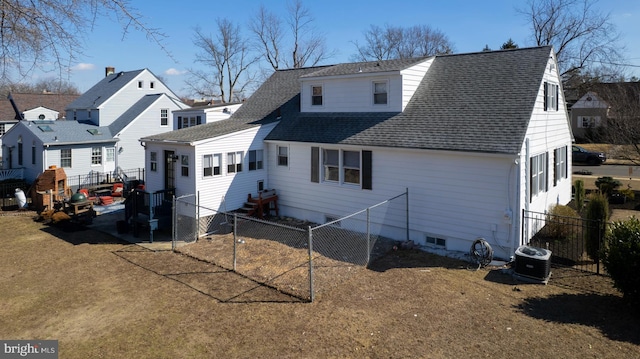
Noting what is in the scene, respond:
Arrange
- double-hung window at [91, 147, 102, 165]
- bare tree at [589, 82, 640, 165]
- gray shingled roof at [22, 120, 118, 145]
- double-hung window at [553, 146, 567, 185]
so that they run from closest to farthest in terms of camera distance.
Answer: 1. double-hung window at [553, 146, 567, 185]
2. bare tree at [589, 82, 640, 165]
3. gray shingled roof at [22, 120, 118, 145]
4. double-hung window at [91, 147, 102, 165]

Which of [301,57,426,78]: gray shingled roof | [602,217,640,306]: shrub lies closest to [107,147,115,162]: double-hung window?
[301,57,426,78]: gray shingled roof

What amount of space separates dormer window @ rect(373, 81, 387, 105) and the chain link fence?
13.3 feet

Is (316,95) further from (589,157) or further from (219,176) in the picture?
(589,157)

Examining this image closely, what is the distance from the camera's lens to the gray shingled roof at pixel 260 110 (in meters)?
16.6

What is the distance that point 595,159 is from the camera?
115 ft

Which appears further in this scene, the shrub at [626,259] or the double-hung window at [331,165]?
the double-hung window at [331,165]

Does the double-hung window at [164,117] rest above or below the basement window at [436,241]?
above

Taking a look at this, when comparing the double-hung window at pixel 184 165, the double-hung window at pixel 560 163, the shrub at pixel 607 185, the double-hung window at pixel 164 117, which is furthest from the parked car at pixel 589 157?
the double-hung window at pixel 184 165

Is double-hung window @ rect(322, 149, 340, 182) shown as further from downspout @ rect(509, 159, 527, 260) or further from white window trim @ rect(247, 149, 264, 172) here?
downspout @ rect(509, 159, 527, 260)

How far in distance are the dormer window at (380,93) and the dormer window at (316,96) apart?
2731mm

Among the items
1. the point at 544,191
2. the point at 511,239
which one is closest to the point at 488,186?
the point at 511,239

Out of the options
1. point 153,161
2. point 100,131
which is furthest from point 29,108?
point 153,161

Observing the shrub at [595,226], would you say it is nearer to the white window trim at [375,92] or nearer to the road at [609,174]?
the white window trim at [375,92]

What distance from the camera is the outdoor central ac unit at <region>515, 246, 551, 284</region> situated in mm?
10234
